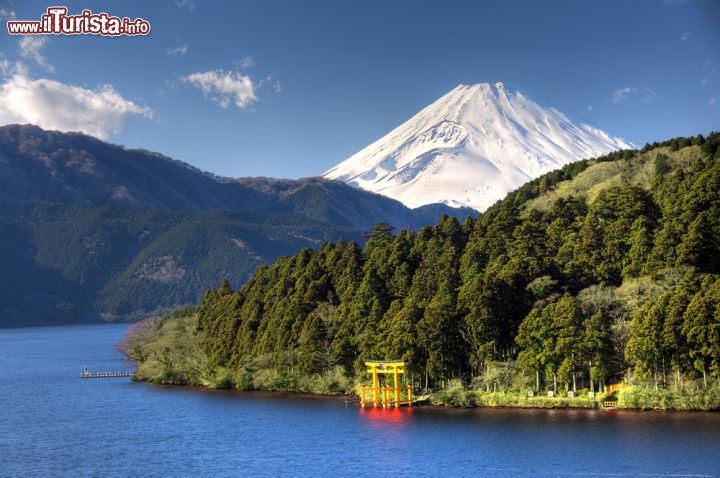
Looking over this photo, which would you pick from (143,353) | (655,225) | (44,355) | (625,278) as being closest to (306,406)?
(625,278)

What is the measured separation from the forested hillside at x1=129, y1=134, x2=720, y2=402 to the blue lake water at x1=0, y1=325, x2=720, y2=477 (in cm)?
405

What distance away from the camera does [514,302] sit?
6744cm

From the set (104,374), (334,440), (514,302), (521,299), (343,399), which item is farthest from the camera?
(104,374)

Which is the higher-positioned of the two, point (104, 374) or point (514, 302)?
point (514, 302)

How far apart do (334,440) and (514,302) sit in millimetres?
21028

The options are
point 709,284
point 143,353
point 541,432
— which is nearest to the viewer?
point 541,432

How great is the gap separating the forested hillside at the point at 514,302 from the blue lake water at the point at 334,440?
13.3 feet

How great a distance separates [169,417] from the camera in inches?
2505

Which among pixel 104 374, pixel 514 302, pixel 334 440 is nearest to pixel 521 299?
pixel 514 302

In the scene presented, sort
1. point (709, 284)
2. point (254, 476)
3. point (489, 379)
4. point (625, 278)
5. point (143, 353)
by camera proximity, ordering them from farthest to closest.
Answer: point (143, 353)
point (625, 278)
point (489, 379)
point (709, 284)
point (254, 476)

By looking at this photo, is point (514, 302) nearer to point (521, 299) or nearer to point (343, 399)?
point (521, 299)

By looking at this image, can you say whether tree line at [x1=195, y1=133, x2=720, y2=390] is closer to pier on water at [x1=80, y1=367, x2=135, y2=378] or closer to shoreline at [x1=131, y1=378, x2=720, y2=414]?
shoreline at [x1=131, y1=378, x2=720, y2=414]

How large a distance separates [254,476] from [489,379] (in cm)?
2284

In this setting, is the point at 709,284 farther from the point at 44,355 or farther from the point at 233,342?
the point at 44,355
